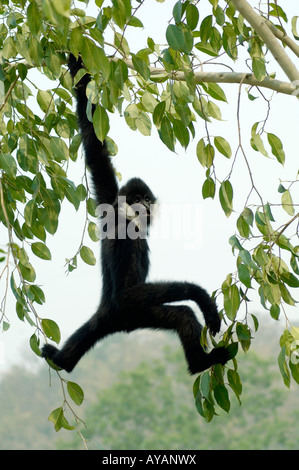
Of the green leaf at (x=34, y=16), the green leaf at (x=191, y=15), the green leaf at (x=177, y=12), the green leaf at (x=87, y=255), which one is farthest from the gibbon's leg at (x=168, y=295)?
the green leaf at (x=34, y=16)

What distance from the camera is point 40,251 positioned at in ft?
11.9

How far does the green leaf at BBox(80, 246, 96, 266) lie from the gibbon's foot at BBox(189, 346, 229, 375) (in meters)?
0.85

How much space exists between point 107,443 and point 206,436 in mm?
6499

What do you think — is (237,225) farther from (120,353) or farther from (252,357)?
(120,353)

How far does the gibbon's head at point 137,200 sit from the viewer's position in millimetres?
4531

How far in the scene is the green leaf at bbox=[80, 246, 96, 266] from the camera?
3.99 meters

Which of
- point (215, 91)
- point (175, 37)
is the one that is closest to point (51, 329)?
point (215, 91)

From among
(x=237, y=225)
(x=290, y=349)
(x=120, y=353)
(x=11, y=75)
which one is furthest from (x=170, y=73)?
(x=120, y=353)

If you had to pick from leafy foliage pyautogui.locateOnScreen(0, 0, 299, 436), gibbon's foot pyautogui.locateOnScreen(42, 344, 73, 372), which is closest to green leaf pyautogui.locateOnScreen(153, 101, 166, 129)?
leafy foliage pyautogui.locateOnScreen(0, 0, 299, 436)

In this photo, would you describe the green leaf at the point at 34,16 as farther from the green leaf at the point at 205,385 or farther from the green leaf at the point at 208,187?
the green leaf at the point at 205,385

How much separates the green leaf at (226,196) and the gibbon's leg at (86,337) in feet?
4.34

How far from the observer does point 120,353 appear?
6969 centimetres

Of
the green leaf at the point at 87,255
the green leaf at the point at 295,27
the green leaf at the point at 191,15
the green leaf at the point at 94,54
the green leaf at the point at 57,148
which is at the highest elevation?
the green leaf at the point at 295,27

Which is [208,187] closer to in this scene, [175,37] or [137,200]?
[175,37]
